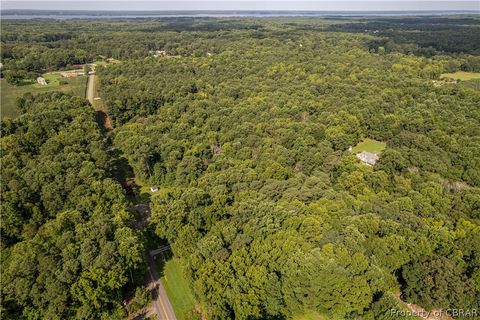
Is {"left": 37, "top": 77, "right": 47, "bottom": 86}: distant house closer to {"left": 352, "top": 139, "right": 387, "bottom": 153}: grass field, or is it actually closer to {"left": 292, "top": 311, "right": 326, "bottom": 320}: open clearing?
{"left": 352, "top": 139, "right": 387, "bottom": 153}: grass field

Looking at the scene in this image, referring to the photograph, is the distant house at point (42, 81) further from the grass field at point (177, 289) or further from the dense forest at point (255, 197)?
the grass field at point (177, 289)

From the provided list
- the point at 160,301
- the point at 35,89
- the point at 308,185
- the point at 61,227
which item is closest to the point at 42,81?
the point at 35,89

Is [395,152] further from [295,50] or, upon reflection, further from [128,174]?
[295,50]

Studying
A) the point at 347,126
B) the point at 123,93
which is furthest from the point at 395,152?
the point at 123,93

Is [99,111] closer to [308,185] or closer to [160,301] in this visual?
[308,185]

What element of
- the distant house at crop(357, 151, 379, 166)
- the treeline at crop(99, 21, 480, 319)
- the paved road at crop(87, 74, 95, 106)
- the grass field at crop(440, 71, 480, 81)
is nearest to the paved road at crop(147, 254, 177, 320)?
the treeline at crop(99, 21, 480, 319)
